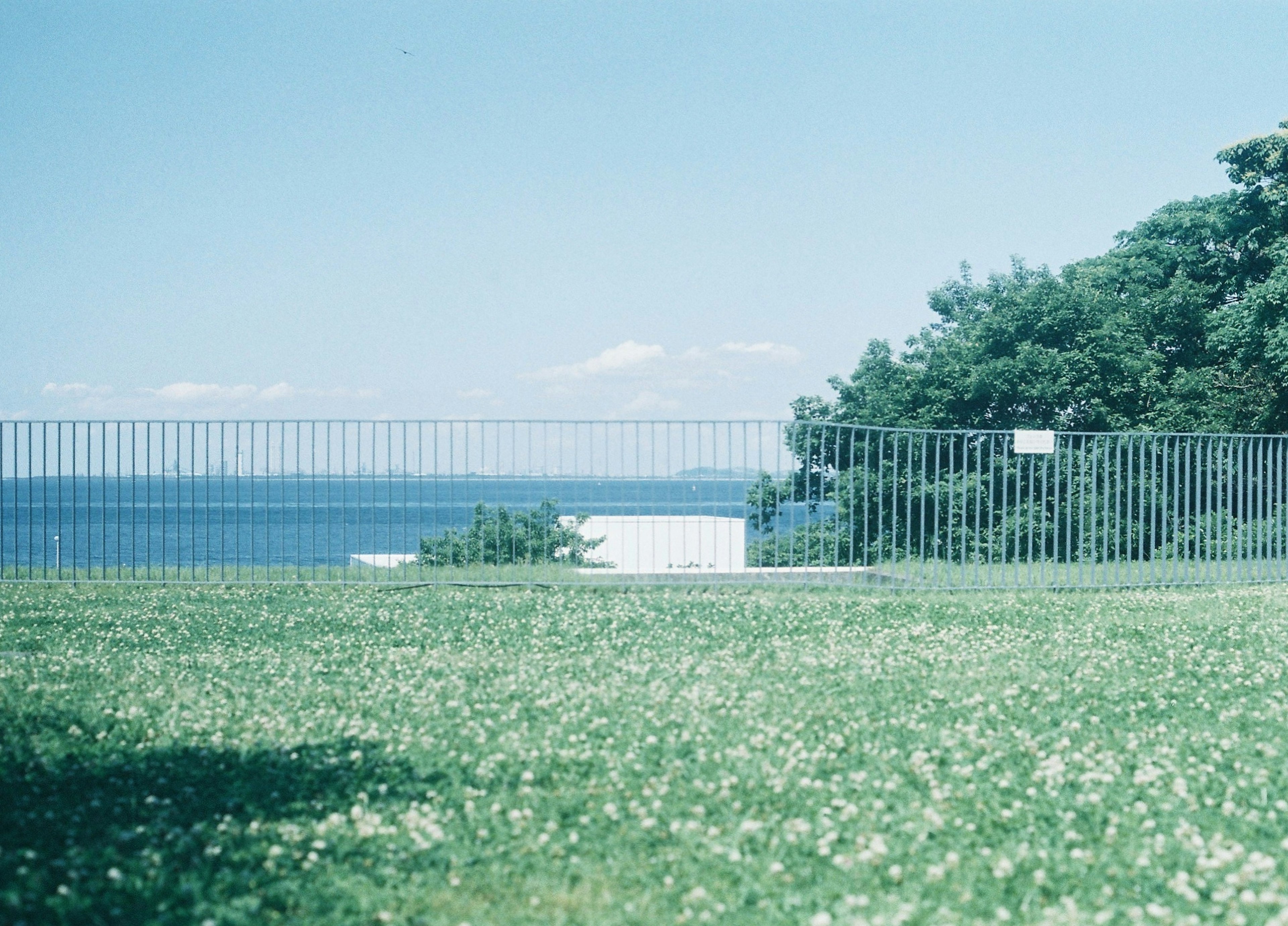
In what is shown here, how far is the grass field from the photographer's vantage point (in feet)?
15.5

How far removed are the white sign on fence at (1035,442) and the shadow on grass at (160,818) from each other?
1093cm

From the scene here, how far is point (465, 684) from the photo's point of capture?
359 inches

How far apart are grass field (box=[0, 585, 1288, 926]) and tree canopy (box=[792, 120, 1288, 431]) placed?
17558 mm

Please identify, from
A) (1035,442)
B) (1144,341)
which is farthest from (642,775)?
(1144,341)

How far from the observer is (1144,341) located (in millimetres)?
31281

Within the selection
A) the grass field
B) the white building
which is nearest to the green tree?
the white building

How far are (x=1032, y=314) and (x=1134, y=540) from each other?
6.66 metres

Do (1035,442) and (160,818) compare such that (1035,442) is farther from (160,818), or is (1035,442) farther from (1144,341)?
(1144,341)

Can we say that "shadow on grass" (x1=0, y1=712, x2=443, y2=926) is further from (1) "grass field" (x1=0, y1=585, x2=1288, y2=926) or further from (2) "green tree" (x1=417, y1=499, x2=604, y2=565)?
(2) "green tree" (x1=417, y1=499, x2=604, y2=565)

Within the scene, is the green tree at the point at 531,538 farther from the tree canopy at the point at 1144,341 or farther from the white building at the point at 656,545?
the tree canopy at the point at 1144,341

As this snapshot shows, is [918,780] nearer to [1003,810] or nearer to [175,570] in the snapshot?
[1003,810]

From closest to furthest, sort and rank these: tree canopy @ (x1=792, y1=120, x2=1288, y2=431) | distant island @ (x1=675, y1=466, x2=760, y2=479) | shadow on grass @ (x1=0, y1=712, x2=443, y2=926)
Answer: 1. shadow on grass @ (x1=0, y1=712, x2=443, y2=926)
2. distant island @ (x1=675, y1=466, x2=760, y2=479)
3. tree canopy @ (x1=792, y1=120, x2=1288, y2=431)

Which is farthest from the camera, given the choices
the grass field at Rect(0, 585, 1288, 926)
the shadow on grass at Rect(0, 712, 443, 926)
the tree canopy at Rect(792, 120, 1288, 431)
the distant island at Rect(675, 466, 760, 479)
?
the tree canopy at Rect(792, 120, 1288, 431)

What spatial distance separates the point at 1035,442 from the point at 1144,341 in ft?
60.5
